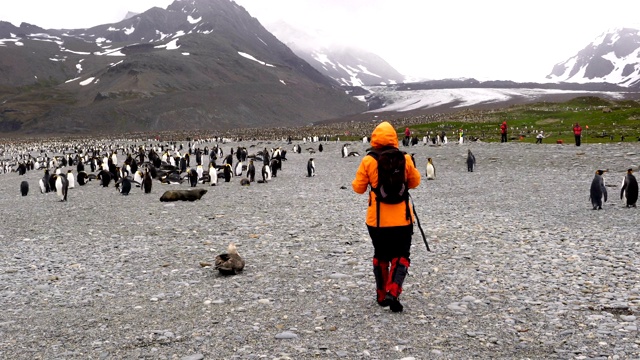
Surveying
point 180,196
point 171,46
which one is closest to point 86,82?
point 171,46

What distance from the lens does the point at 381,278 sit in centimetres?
564

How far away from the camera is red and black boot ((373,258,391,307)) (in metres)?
5.56

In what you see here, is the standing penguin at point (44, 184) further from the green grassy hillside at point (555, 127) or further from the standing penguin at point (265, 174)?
the green grassy hillside at point (555, 127)

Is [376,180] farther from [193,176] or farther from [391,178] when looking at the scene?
[193,176]

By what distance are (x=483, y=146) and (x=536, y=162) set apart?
7138 millimetres

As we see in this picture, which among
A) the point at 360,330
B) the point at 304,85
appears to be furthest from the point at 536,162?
the point at 304,85

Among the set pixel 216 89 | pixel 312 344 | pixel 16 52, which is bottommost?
pixel 312 344

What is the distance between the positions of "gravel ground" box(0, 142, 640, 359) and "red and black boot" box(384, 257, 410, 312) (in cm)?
15

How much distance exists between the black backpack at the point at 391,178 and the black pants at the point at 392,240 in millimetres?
157

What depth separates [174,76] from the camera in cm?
13625

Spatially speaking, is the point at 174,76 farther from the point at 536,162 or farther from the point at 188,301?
the point at 188,301

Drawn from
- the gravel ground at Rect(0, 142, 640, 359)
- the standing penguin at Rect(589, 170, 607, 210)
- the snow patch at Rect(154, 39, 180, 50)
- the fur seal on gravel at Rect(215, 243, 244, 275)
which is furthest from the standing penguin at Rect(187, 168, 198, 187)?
the snow patch at Rect(154, 39, 180, 50)

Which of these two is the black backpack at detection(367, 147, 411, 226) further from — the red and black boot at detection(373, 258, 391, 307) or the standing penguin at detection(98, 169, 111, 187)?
the standing penguin at detection(98, 169, 111, 187)

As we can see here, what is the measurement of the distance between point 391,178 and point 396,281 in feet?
3.74
